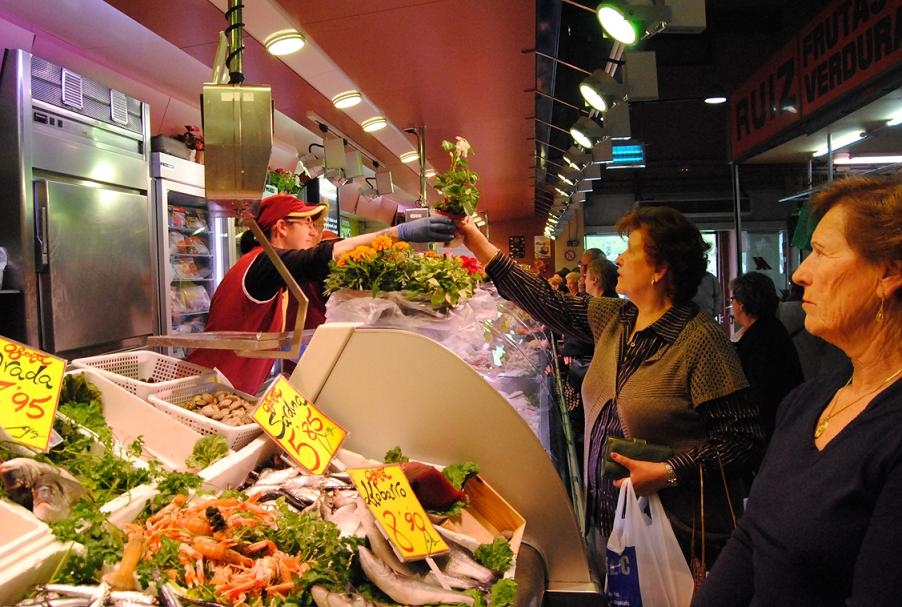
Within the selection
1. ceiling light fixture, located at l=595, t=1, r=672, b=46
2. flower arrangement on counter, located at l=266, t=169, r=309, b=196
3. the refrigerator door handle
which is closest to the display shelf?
ceiling light fixture, located at l=595, t=1, r=672, b=46

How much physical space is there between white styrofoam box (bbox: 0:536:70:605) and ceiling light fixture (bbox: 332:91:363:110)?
4330 mm

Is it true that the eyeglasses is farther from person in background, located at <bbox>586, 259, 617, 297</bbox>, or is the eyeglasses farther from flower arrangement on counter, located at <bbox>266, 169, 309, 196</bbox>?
flower arrangement on counter, located at <bbox>266, 169, 309, 196</bbox>

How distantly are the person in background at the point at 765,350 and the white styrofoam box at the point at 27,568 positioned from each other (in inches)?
149

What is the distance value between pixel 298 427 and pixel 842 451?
4.67ft

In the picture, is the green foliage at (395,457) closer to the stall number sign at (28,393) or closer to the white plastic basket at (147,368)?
the white plastic basket at (147,368)

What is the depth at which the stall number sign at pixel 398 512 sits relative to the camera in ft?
4.96

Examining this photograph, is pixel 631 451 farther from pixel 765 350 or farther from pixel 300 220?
pixel 765 350

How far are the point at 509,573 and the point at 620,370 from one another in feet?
3.13

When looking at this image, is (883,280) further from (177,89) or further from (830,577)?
(177,89)

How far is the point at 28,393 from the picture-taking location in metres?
1.64

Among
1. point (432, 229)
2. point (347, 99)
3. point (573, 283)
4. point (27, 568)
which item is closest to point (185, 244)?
point (347, 99)

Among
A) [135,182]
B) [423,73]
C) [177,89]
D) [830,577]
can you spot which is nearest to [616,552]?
[830,577]

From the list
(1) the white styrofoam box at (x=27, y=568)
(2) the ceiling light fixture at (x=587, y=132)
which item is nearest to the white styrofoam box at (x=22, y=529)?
(1) the white styrofoam box at (x=27, y=568)

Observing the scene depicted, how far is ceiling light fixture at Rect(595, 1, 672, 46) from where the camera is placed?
306cm
